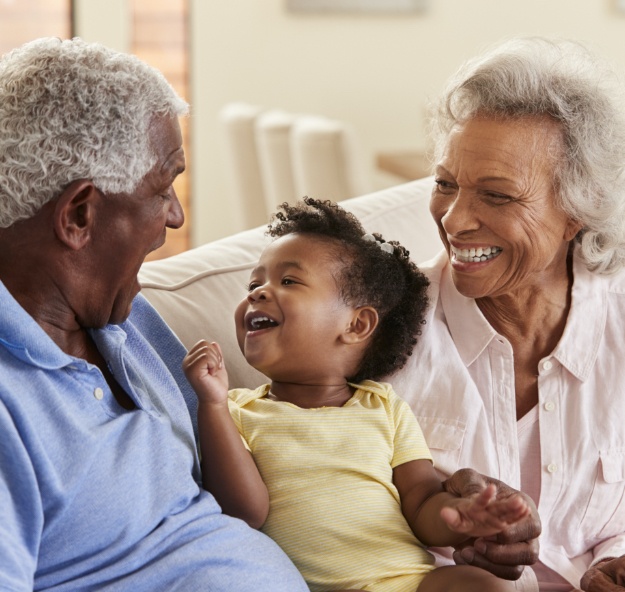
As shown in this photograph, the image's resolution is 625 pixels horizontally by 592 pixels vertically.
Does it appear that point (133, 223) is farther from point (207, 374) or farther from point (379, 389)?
point (379, 389)

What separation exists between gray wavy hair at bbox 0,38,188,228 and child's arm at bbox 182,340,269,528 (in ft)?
1.05

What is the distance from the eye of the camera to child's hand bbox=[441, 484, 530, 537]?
1374 mm

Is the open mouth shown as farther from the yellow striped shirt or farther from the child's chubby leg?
the child's chubby leg

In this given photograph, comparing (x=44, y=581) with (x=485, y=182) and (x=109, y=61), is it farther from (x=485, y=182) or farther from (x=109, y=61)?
(x=485, y=182)

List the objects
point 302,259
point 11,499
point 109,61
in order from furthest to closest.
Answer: point 302,259 < point 109,61 < point 11,499

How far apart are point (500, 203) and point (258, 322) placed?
481 mm

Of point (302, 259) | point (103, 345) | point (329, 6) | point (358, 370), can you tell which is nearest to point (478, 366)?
point (358, 370)

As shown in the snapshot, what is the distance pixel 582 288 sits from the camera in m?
1.93

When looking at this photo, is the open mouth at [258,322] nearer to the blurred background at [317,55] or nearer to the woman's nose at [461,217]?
the woman's nose at [461,217]

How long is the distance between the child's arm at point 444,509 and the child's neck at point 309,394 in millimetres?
162

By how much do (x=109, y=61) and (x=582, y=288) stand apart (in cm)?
101

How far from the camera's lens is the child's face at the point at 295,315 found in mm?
1694

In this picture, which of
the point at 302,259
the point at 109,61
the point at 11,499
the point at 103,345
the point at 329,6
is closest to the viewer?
the point at 11,499

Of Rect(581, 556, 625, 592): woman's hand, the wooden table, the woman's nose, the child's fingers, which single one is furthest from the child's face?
the wooden table
